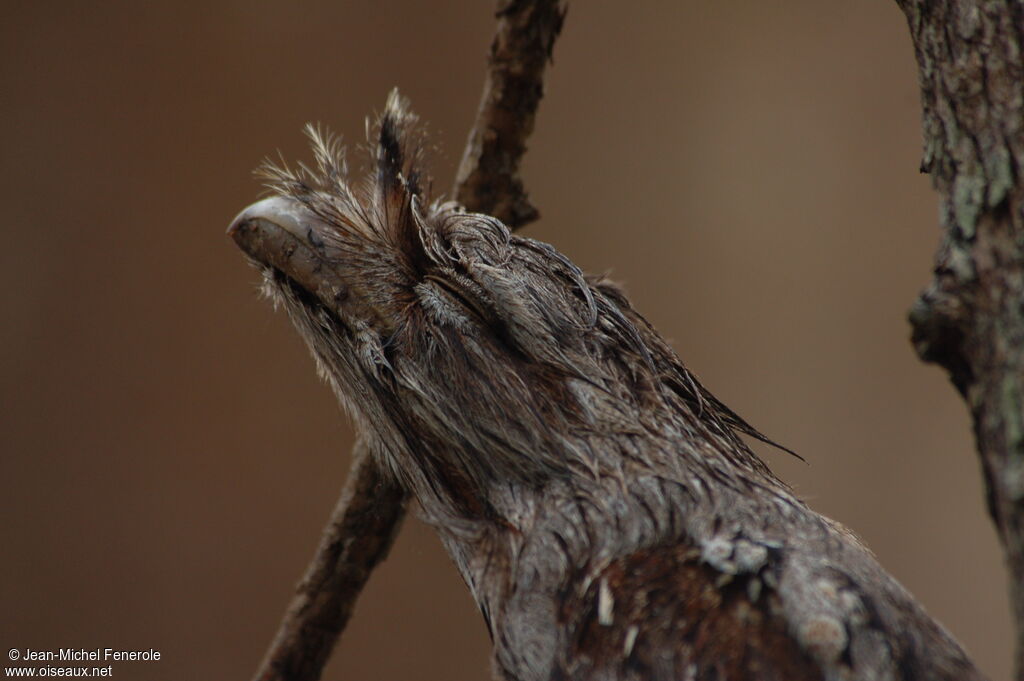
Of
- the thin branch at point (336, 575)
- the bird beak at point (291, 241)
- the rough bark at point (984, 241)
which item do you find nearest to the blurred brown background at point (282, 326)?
the thin branch at point (336, 575)

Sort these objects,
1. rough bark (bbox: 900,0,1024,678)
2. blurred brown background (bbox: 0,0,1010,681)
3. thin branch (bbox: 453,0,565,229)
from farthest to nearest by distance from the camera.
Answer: blurred brown background (bbox: 0,0,1010,681), thin branch (bbox: 453,0,565,229), rough bark (bbox: 900,0,1024,678)

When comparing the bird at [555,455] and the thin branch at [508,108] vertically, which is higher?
the thin branch at [508,108]

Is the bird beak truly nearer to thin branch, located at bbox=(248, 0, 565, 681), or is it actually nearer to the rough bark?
thin branch, located at bbox=(248, 0, 565, 681)

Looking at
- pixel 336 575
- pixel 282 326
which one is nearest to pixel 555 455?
pixel 336 575

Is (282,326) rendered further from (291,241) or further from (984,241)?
(984,241)

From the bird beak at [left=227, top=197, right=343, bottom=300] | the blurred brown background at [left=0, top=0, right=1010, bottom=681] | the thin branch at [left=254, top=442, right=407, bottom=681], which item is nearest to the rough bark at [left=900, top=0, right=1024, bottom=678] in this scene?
the bird beak at [left=227, top=197, right=343, bottom=300]

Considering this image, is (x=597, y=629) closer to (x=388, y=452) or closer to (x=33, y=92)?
(x=388, y=452)

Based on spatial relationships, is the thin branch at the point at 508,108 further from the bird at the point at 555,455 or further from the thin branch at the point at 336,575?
the thin branch at the point at 336,575
